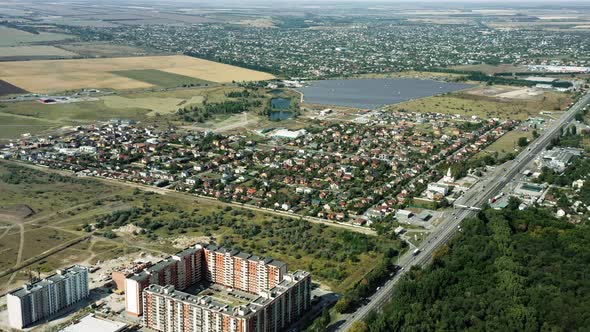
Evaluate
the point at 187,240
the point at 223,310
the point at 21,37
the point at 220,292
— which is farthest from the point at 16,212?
the point at 21,37

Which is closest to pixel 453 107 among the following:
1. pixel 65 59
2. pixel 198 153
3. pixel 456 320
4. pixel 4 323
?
pixel 198 153

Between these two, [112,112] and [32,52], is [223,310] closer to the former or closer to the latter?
[112,112]

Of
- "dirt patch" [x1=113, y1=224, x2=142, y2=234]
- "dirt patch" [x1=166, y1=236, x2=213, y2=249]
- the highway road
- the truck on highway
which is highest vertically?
the truck on highway

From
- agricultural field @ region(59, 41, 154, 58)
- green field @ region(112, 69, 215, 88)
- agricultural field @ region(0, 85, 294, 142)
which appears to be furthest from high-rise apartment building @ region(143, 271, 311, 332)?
agricultural field @ region(59, 41, 154, 58)

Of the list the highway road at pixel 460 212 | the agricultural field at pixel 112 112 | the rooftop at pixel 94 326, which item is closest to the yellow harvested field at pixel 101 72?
the agricultural field at pixel 112 112

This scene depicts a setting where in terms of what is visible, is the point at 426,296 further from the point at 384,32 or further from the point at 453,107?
the point at 384,32

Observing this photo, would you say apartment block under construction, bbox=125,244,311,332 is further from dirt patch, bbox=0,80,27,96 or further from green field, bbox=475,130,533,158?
dirt patch, bbox=0,80,27,96
